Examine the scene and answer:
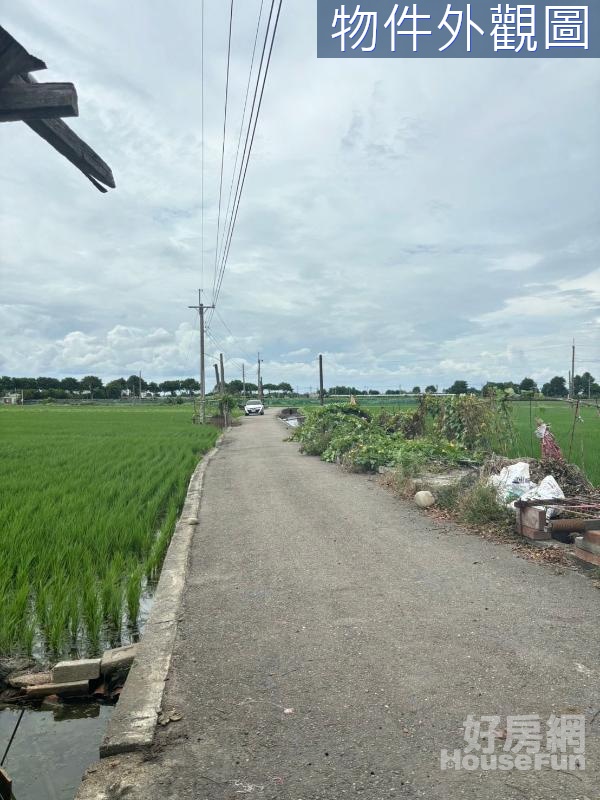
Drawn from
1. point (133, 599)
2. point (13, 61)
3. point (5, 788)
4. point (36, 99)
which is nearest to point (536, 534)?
point (133, 599)

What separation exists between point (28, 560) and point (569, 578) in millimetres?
4743

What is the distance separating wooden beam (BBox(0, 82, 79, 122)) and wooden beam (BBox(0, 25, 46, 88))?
0.06 meters

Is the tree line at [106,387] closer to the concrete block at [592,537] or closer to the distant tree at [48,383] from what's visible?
the distant tree at [48,383]

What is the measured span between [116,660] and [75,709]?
339 millimetres

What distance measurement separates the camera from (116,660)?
376cm

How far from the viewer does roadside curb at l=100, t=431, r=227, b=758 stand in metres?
2.79

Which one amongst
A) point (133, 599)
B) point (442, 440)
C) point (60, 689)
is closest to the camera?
point (60, 689)

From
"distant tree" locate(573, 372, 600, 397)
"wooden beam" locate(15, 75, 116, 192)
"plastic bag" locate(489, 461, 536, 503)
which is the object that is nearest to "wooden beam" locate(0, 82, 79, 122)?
"wooden beam" locate(15, 75, 116, 192)

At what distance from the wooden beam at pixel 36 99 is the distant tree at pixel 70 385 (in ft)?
356

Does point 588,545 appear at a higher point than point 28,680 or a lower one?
higher

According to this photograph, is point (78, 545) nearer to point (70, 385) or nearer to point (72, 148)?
point (72, 148)

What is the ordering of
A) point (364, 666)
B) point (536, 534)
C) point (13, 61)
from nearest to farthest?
point (13, 61) < point (364, 666) < point (536, 534)

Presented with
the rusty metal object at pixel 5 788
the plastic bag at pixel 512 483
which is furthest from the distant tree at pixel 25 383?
the rusty metal object at pixel 5 788

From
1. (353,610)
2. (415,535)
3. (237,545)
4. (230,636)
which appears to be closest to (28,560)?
(237,545)
